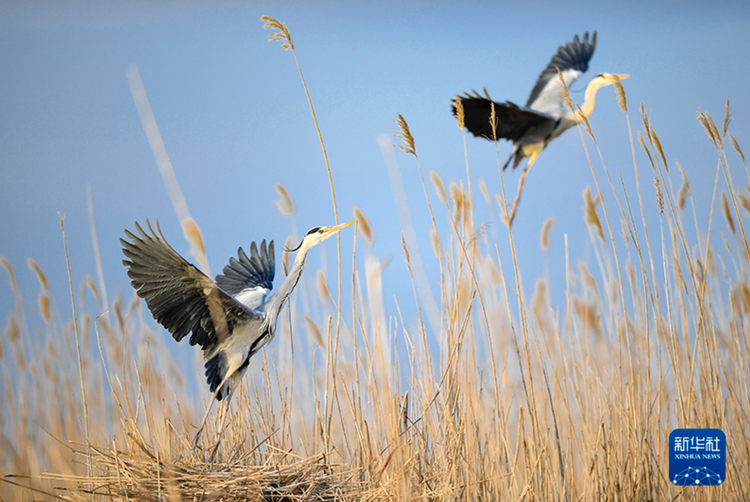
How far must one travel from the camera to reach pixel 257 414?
1.59 metres

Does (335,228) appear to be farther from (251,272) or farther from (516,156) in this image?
(516,156)

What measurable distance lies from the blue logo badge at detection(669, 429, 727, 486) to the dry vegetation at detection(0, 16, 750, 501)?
0.11 ft

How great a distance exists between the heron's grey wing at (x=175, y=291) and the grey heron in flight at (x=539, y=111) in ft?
3.84

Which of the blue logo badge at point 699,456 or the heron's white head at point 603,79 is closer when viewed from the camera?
the blue logo badge at point 699,456

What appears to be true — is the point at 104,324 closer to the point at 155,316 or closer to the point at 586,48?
the point at 155,316

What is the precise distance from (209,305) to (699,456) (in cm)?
162

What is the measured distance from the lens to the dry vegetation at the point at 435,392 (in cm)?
136

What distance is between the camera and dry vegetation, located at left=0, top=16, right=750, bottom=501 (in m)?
1.36

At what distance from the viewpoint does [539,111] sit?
93.8 inches

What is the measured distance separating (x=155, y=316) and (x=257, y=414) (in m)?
0.48

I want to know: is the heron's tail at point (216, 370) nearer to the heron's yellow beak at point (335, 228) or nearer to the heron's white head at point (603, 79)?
the heron's yellow beak at point (335, 228)

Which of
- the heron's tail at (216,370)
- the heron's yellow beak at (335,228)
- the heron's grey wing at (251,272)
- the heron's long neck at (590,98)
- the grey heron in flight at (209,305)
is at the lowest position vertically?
the heron's tail at (216,370)

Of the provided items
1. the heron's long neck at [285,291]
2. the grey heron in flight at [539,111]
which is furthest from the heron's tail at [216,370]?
the grey heron in flight at [539,111]

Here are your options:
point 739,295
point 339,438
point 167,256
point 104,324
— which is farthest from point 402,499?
point 739,295
